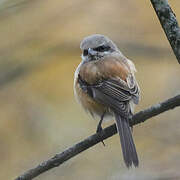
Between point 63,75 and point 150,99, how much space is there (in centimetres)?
140

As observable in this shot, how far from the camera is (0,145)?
5832 millimetres

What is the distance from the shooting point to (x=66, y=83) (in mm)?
6797

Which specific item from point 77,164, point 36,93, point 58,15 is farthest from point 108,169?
point 58,15

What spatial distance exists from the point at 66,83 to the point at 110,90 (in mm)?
2537

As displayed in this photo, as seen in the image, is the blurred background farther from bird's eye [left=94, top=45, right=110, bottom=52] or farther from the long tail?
the long tail

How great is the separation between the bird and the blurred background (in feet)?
1.80

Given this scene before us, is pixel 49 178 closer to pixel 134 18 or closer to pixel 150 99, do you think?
pixel 150 99

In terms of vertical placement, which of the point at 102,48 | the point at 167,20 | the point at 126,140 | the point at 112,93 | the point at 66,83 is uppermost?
the point at 167,20

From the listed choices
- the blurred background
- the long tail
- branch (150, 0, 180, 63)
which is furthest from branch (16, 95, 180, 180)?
the blurred background

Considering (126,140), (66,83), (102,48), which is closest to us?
(126,140)

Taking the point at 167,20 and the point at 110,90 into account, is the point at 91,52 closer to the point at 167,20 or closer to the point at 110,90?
the point at 110,90

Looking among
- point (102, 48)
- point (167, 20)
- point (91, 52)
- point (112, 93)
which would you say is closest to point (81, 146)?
point (112, 93)

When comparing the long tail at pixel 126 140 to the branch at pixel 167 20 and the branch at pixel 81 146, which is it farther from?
the branch at pixel 167 20

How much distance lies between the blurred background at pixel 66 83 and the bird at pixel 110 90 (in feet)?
1.80
